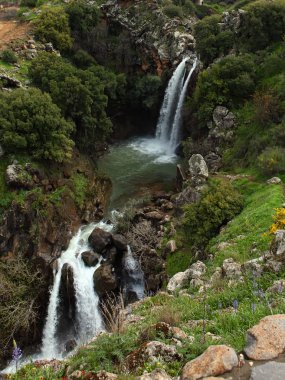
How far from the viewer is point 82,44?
113 ft

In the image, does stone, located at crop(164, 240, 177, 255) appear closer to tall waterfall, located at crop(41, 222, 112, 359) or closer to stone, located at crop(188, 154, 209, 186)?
stone, located at crop(188, 154, 209, 186)

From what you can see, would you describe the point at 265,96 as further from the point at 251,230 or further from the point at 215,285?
the point at 215,285

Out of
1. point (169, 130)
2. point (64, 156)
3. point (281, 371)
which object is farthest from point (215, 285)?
point (169, 130)

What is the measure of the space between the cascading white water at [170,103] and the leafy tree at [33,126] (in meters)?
12.1

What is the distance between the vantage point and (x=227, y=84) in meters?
25.0

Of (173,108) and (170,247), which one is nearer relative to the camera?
(170,247)

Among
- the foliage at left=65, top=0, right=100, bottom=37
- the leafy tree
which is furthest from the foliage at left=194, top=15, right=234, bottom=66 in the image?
the leafy tree

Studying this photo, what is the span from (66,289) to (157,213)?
6.21 metres

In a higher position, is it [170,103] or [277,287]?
[170,103]

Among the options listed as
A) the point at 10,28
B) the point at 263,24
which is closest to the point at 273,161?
the point at 263,24

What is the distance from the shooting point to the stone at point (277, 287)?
23.1 ft

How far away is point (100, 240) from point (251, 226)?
28.8 feet

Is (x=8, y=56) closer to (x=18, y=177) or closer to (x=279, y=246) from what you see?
(x=18, y=177)

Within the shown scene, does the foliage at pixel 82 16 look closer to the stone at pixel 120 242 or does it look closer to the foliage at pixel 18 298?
the stone at pixel 120 242
